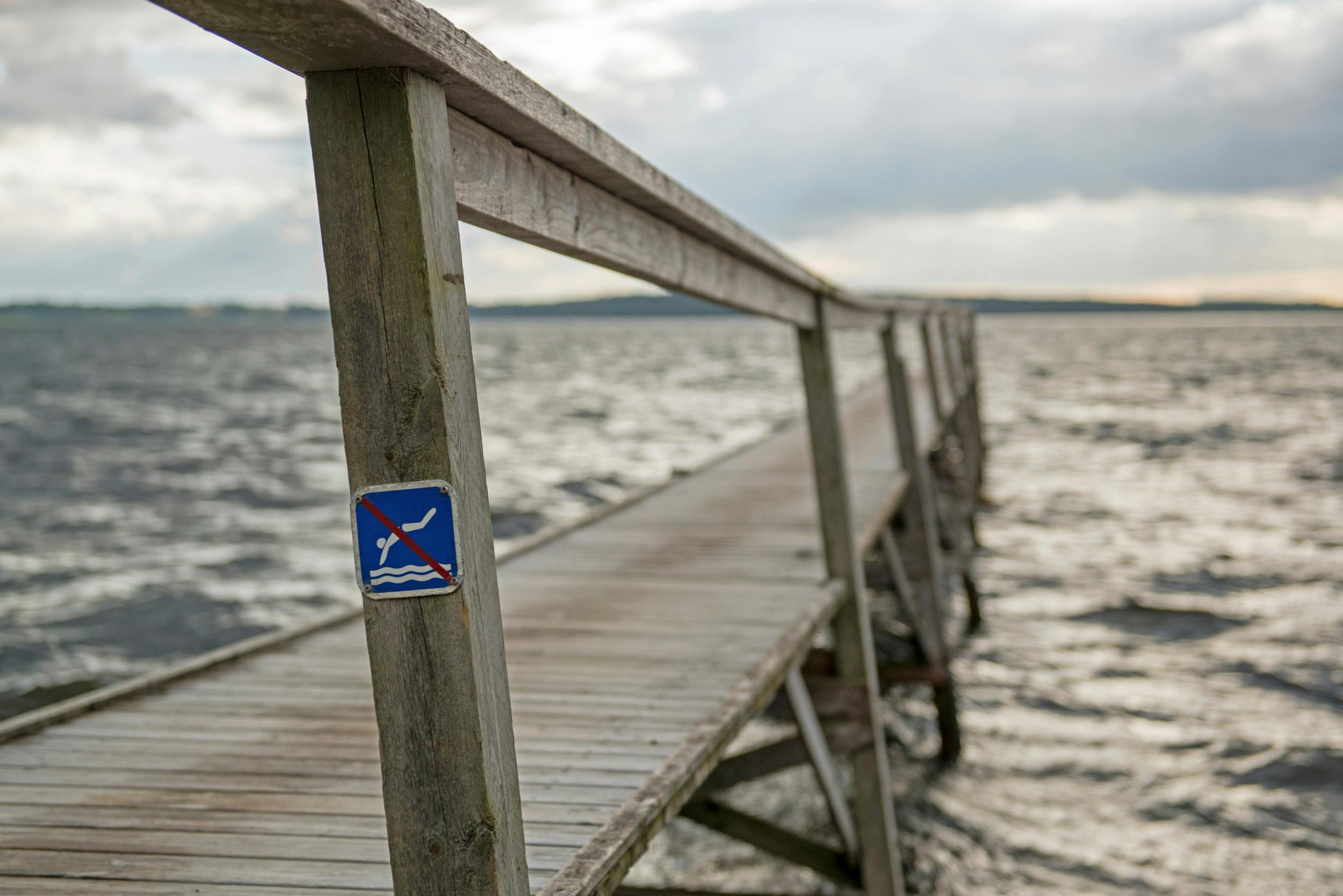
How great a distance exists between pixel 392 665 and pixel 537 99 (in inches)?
36.0

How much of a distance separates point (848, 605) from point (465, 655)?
361cm

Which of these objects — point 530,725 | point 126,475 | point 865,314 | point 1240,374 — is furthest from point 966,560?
point 1240,374

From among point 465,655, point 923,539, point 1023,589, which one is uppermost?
point 465,655

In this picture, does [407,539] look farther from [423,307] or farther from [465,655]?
[423,307]

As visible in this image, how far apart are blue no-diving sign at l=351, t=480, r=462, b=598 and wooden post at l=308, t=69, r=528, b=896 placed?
16 millimetres

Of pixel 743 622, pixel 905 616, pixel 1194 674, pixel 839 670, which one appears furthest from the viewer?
pixel 1194 674

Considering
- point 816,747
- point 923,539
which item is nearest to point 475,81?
point 816,747

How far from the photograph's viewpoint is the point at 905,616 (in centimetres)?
783

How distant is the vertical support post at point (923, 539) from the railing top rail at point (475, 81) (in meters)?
4.35

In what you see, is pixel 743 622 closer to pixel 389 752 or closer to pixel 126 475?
pixel 389 752

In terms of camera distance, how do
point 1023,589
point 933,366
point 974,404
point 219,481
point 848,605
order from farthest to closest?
point 219,481
point 974,404
point 1023,589
point 933,366
point 848,605

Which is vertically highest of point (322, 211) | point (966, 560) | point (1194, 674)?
point (322, 211)

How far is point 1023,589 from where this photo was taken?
12.2 meters

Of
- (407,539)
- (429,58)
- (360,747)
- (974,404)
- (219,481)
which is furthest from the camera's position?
(219,481)
